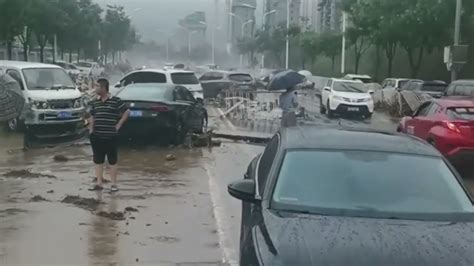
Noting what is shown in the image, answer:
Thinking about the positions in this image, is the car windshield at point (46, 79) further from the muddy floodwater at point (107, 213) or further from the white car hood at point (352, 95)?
the white car hood at point (352, 95)

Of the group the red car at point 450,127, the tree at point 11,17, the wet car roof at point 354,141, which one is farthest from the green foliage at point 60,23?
the wet car roof at point 354,141

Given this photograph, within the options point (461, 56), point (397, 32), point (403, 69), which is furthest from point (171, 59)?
point (461, 56)

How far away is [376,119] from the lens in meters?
32.1

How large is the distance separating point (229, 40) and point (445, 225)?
14249cm

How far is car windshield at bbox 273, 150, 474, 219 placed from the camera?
5742 mm

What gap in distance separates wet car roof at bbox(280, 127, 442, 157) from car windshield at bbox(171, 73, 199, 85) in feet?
68.9

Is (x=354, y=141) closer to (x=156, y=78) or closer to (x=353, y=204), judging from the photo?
(x=353, y=204)

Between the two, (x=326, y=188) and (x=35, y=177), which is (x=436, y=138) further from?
(x=326, y=188)

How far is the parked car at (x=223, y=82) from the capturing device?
40.1 metres

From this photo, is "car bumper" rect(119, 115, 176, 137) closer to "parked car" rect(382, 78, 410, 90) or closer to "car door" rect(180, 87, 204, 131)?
"car door" rect(180, 87, 204, 131)

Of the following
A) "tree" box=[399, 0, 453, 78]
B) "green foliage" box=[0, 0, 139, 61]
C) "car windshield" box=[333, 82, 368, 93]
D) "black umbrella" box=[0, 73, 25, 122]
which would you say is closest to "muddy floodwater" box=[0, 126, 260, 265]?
"black umbrella" box=[0, 73, 25, 122]

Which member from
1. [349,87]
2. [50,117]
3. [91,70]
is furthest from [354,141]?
[91,70]

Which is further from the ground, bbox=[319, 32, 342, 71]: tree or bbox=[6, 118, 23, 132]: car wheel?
bbox=[319, 32, 342, 71]: tree

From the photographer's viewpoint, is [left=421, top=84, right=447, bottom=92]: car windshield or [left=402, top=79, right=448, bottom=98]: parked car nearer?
[left=402, top=79, right=448, bottom=98]: parked car
